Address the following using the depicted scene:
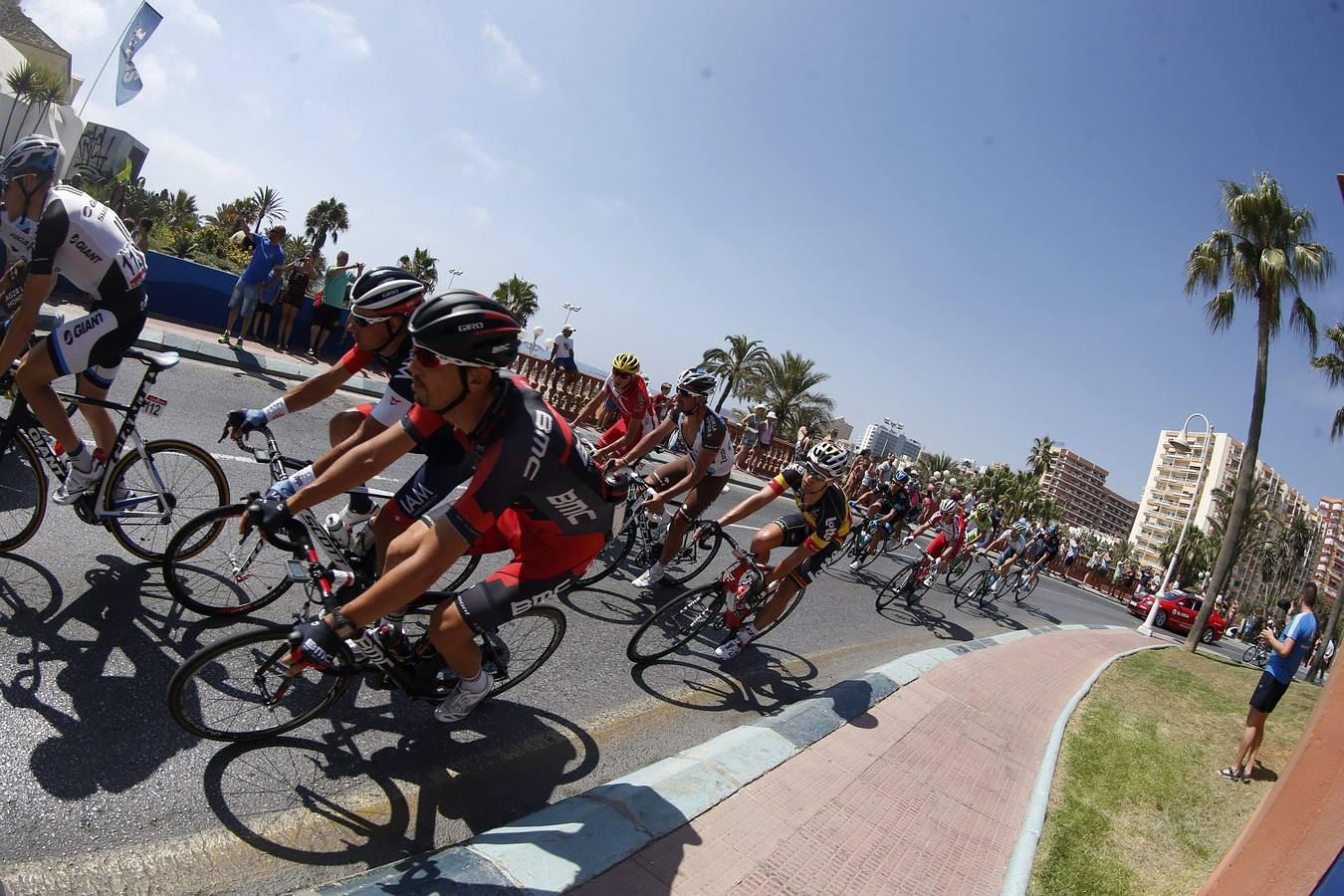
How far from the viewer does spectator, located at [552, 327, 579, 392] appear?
56.6ft

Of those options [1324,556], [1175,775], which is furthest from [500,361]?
[1324,556]

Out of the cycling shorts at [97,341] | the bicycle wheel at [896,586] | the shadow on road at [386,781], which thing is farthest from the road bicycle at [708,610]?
the bicycle wheel at [896,586]

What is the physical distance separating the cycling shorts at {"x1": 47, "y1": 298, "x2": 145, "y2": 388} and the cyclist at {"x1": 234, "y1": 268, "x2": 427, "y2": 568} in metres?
0.89

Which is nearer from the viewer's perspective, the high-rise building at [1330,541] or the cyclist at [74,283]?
the cyclist at [74,283]

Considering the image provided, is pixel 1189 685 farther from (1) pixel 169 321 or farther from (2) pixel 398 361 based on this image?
(1) pixel 169 321

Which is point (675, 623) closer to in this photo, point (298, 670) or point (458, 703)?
point (458, 703)

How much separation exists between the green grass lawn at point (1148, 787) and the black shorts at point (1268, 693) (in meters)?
0.72

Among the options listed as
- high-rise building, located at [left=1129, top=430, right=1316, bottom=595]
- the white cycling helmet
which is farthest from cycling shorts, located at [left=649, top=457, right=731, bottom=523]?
high-rise building, located at [left=1129, top=430, right=1316, bottom=595]

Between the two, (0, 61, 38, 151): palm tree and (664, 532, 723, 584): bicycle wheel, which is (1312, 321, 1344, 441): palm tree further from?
(0, 61, 38, 151): palm tree

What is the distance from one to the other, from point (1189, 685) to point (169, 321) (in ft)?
58.8

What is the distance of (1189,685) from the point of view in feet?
36.6

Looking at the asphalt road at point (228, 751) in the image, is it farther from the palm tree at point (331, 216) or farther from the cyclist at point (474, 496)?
the palm tree at point (331, 216)

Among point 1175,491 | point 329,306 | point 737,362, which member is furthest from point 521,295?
point 1175,491

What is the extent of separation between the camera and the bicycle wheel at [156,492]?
4.44m
